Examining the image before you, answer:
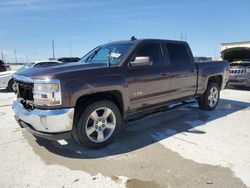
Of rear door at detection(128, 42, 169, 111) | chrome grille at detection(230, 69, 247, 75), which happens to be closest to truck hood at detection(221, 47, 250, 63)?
chrome grille at detection(230, 69, 247, 75)

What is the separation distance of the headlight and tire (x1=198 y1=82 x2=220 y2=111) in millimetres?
4368

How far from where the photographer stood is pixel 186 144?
4.16m

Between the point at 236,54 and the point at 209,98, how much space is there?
7.61 meters

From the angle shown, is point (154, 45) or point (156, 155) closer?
point (156, 155)

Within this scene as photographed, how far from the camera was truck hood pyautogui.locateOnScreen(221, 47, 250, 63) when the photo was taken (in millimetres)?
12127

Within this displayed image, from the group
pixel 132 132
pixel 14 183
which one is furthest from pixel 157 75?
pixel 14 183

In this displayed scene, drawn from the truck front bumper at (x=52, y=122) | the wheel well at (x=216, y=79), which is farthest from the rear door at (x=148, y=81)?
the wheel well at (x=216, y=79)

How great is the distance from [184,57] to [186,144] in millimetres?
2362

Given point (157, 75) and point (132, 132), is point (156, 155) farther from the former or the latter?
A: point (157, 75)

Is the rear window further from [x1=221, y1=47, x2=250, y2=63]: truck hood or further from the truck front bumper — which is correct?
[x1=221, y1=47, x2=250, y2=63]: truck hood

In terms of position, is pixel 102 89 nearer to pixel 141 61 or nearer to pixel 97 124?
pixel 97 124

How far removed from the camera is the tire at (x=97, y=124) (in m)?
3.73

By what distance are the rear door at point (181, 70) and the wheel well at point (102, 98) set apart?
1.45 metres

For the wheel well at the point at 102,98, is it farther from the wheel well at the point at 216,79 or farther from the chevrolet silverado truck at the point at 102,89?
the wheel well at the point at 216,79
